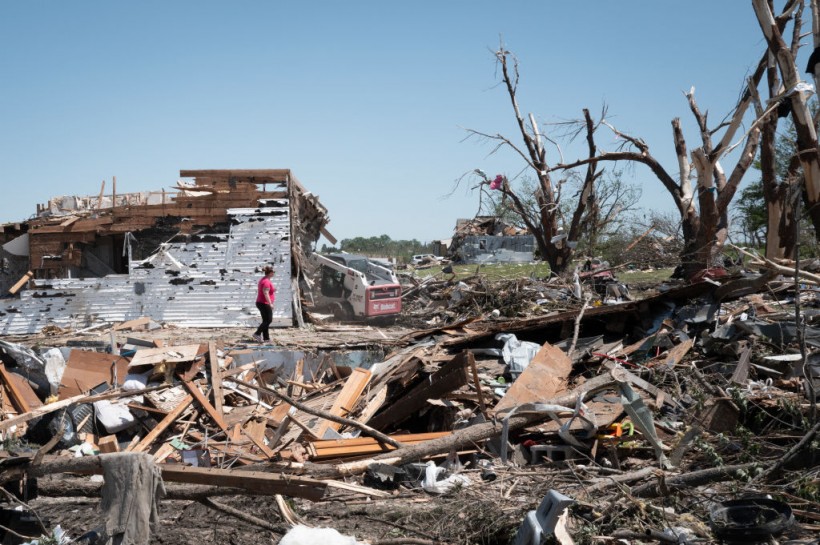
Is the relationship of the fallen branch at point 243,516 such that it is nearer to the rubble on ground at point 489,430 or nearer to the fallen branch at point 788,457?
the rubble on ground at point 489,430

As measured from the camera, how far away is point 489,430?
682 cm

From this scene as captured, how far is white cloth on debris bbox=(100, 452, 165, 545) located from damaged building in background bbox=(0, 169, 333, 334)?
14216 mm

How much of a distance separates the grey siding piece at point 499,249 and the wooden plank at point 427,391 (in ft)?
90.7

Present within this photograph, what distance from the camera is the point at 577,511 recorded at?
199 inches

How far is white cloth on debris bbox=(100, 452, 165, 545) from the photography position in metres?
4.64

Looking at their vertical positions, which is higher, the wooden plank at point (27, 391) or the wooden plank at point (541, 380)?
the wooden plank at point (541, 380)

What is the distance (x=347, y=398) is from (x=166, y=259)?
1249 cm

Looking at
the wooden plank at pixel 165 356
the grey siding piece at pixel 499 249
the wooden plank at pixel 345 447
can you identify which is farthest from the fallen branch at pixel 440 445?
the grey siding piece at pixel 499 249

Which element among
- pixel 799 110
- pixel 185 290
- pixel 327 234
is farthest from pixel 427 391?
pixel 327 234

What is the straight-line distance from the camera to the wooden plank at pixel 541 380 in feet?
24.9

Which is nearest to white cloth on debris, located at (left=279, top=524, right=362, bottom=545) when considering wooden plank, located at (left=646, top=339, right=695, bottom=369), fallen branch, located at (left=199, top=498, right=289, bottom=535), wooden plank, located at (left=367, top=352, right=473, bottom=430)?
fallen branch, located at (left=199, top=498, right=289, bottom=535)

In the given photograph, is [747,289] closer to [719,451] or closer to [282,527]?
[719,451]

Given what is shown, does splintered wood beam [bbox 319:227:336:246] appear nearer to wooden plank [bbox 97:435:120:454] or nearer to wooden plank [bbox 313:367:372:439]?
wooden plank [bbox 313:367:372:439]

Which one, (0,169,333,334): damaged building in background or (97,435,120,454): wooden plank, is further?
(0,169,333,334): damaged building in background
